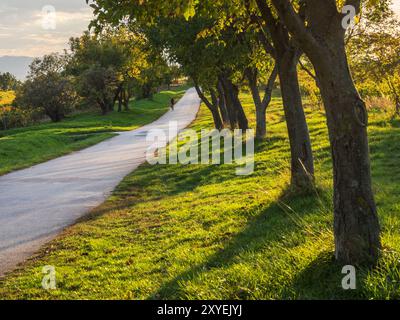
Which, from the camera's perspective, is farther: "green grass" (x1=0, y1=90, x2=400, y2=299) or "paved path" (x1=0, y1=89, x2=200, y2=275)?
"paved path" (x1=0, y1=89, x2=200, y2=275)

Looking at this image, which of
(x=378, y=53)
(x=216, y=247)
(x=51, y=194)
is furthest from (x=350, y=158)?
(x=378, y=53)

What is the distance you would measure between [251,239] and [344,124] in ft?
10.1

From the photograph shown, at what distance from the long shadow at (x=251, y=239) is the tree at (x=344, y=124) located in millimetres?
1429

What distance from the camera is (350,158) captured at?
200 inches

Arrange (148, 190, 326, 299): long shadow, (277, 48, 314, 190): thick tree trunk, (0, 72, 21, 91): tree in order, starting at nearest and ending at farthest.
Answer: (148, 190, 326, 299): long shadow < (277, 48, 314, 190): thick tree trunk < (0, 72, 21, 91): tree

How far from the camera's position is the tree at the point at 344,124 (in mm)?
5023

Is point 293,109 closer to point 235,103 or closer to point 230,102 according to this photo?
point 235,103

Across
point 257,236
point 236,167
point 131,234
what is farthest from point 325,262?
point 236,167

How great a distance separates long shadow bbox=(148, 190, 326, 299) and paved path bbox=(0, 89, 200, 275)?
3.34m

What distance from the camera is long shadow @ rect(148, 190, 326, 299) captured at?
5816mm

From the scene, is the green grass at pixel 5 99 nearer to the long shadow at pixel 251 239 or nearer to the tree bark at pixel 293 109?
the tree bark at pixel 293 109

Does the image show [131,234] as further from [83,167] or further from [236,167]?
[83,167]

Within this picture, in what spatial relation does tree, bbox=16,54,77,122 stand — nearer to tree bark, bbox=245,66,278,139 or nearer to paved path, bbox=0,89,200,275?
paved path, bbox=0,89,200,275

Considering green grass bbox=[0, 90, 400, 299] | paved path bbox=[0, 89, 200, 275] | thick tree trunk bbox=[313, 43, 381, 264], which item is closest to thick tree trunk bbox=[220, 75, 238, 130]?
paved path bbox=[0, 89, 200, 275]
